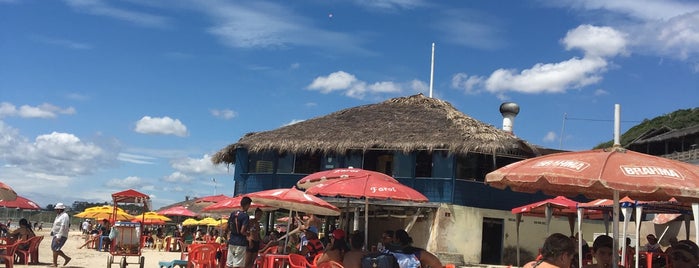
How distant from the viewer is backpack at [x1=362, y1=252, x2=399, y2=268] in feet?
17.1

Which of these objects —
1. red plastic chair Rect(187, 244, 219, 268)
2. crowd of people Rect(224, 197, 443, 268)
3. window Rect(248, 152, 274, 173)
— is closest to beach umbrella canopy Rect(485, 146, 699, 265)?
crowd of people Rect(224, 197, 443, 268)

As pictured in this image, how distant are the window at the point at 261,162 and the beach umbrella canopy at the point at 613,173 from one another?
60.6 ft

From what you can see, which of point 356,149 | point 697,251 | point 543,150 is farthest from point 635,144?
point 697,251

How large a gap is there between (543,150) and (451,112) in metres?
3.51

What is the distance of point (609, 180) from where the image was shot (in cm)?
450

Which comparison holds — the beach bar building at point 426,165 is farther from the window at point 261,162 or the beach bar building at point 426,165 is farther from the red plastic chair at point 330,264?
the red plastic chair at point 330,264

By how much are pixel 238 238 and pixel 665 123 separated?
53714 mm

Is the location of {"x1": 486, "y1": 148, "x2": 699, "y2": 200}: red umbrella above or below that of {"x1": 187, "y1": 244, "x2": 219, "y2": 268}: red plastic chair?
above

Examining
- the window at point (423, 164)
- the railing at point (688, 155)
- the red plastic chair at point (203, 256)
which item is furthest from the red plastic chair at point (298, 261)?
the railing at point (688, 155)

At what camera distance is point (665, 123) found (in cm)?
5453

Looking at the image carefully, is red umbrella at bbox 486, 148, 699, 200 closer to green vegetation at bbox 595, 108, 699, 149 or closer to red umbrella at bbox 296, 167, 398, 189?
red umbrella at bbox 296, 167, 398, 189

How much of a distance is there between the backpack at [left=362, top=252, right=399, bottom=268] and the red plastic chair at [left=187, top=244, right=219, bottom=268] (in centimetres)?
520

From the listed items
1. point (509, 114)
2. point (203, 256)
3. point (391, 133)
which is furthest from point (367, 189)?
point (509, 114)

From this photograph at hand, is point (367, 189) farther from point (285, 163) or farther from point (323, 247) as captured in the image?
point (285, 163)
